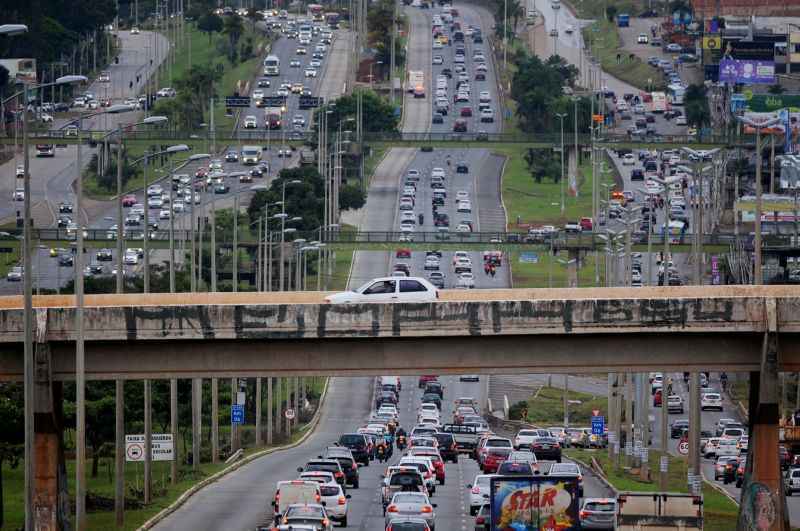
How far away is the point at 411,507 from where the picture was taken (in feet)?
216

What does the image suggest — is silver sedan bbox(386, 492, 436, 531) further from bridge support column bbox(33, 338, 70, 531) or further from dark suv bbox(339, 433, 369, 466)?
dark suv bbox(339, 433, 369, 466)

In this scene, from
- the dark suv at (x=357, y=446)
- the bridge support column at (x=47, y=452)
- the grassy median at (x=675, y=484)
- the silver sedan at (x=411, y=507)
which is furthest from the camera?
the dark suv at (x=357, y=446)

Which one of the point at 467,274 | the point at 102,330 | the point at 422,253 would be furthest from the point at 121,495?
the point at 422,253

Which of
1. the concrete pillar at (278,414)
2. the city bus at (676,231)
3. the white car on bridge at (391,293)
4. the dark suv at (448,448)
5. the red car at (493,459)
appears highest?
the white car on bridge at (391,293)

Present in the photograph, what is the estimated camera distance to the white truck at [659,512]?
56781mm

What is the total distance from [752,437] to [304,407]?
230 feet

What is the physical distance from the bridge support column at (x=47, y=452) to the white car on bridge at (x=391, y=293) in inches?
317

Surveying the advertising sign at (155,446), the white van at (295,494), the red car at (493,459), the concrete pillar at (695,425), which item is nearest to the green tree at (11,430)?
the advertising sign at (155,446)

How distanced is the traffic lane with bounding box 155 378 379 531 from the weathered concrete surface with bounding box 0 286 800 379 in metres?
7.11

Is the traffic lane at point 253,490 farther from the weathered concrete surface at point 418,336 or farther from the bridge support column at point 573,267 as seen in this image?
the bridge support column at point 573,267

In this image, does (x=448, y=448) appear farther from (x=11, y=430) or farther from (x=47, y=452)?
(x=47, y=452)

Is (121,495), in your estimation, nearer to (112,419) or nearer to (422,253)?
(112,419)

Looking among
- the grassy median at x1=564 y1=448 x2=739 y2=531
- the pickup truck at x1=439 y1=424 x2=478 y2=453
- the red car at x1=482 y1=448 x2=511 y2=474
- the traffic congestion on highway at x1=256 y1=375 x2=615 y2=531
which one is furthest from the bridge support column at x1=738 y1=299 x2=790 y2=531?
the pickup truck at x1=439 y1=424 x2=478 y2=453

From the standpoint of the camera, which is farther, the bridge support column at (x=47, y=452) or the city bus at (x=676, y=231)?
the city bus at (x=676, y=231)
